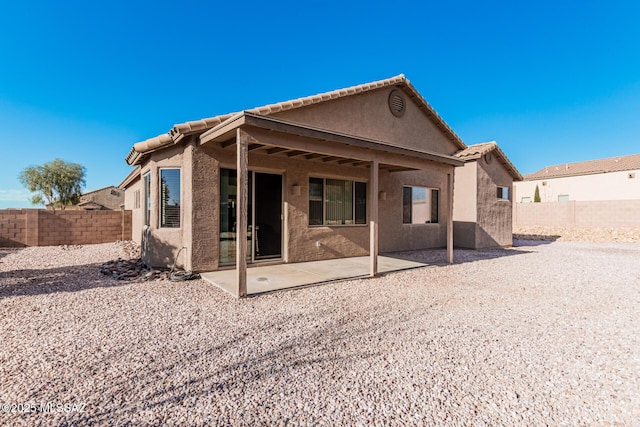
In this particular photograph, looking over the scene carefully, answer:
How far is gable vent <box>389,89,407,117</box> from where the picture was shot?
1130 cm

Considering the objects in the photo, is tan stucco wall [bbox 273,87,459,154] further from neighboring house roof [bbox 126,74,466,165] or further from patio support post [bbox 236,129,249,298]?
patio support post [bbox 236,129,249,298]

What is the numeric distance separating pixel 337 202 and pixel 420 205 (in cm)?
457

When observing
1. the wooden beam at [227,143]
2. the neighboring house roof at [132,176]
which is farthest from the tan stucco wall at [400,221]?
the neighboring house roof at [132,176]

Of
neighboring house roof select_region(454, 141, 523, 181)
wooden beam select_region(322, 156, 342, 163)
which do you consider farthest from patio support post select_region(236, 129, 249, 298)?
neighboring house roof select_region(454, 141, 523, 181)

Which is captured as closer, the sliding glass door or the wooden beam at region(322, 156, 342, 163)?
the sliding glass door

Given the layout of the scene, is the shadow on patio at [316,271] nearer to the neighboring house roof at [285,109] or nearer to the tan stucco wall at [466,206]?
the tan stucco wall at [466,206]

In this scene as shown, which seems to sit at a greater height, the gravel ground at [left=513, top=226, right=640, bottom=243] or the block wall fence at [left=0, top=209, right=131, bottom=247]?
the block wall fence at [left=0, top=209, right=131, bottom=247]

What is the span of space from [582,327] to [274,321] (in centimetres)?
451

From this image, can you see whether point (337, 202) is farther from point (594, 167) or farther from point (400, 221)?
point (594, 167)

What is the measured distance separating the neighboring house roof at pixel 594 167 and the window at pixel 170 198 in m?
34.7

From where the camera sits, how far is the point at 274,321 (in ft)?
14.5

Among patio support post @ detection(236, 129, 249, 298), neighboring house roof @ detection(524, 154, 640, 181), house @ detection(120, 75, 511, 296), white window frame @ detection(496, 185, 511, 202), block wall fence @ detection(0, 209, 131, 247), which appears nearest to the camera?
patio support post @ detection(236, 129, 249, 298)

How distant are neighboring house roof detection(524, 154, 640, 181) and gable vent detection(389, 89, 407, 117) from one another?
87.4 feet

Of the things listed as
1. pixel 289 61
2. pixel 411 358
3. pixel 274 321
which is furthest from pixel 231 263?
pixel 289 61
